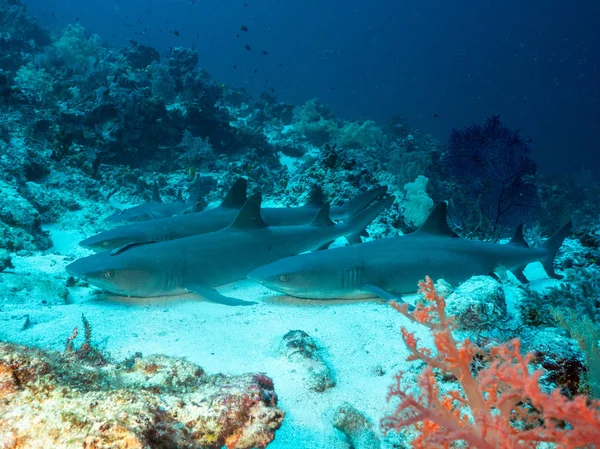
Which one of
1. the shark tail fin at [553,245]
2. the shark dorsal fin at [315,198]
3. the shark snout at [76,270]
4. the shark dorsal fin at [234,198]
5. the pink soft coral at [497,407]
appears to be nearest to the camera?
the pink soft coral at [497,407]

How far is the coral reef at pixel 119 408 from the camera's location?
1270mm

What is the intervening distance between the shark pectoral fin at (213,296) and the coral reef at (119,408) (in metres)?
2.19

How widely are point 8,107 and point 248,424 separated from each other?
12.8m

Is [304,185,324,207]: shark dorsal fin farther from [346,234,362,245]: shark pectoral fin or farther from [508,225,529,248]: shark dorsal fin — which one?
[508,225,529,248]: shark dorsal fin

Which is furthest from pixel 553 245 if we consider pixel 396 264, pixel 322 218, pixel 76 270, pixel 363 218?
pixel 76 270

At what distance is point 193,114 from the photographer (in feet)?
42.0

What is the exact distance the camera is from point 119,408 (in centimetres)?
139

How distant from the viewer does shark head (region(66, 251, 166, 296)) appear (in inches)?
168

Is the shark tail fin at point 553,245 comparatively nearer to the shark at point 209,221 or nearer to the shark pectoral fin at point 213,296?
the shark at point 209,221

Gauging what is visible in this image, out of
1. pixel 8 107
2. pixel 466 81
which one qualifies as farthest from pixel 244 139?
pixel 466 81

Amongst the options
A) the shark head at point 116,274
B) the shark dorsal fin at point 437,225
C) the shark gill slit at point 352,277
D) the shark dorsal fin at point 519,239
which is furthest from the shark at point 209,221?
the shark dorsal fin at point 519,239

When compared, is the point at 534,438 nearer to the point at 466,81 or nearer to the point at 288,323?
the point at 288,323

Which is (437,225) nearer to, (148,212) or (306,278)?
(306,278)

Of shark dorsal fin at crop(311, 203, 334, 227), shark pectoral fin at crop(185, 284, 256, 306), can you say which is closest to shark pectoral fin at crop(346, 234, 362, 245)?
shark dorsal fin at crop(311, 203, 334, 227)
